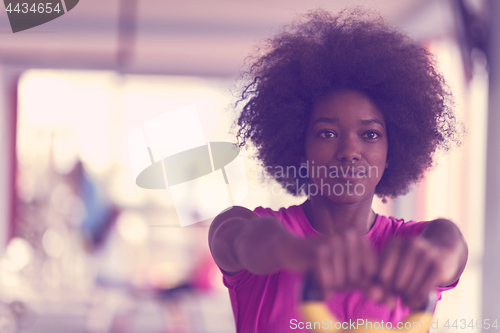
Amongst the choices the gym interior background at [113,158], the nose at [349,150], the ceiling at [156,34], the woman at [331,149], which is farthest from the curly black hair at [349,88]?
the ceiling at [156,34]

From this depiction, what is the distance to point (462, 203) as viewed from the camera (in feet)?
5.84

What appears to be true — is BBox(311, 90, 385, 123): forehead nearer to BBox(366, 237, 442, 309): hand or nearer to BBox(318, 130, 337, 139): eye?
BBox(318, 130, 337, 139): eye

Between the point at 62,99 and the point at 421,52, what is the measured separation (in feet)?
7.27

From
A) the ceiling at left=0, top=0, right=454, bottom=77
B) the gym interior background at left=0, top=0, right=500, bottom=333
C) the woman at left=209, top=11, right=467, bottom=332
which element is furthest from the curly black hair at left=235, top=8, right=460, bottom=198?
the ceiling at left=0, top=0, right=454, bottom=77

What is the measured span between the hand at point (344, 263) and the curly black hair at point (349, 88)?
1.48 feet

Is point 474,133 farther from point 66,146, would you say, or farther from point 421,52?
point 66,146

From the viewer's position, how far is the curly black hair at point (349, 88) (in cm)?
72

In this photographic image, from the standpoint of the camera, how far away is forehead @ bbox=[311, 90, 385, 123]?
Answer: 2.06ft

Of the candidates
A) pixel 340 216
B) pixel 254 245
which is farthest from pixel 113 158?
pixel 254 245

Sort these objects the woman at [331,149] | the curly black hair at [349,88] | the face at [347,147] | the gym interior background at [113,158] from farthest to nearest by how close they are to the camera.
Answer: the gym interior background at [113,158] < the curly black hair at [349,88] < the face at [347,147] < the woman at [331,149]

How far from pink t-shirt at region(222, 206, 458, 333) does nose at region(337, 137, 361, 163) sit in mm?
156

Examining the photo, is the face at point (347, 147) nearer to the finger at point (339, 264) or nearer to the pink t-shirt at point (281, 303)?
the pink t-shirt at point (281, 303)

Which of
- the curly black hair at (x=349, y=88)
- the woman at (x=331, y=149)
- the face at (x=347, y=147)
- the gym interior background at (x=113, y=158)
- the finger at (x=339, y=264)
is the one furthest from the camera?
the gym interior background at (x=113, y=158)

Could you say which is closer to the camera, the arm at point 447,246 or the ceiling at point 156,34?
the arm at point 447,246
